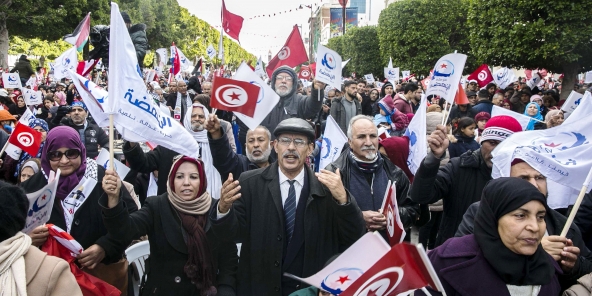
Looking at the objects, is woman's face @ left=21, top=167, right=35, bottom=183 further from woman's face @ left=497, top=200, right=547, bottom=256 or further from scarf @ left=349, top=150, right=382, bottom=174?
woman's face @ left=497, top=200, right=547, bottom=256

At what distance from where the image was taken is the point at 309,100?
663cm

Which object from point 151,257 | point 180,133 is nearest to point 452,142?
point 180,133

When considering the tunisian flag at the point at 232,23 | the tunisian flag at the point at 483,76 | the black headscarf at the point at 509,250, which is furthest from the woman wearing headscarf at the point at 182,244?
the tunisian flag at the point at 483,76

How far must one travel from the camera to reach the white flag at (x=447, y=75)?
4863 mm

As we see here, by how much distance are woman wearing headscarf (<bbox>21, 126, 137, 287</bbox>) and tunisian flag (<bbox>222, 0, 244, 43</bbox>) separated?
6738mm

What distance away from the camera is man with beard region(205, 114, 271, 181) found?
3.98 meters

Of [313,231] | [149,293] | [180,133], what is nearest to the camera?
[313,231]

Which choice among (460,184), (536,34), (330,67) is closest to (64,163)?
(460,184)

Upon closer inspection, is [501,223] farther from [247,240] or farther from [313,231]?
[247,240]

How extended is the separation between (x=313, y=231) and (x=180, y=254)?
2.93 feet

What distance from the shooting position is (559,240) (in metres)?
2.50

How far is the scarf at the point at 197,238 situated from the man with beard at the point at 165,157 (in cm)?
114

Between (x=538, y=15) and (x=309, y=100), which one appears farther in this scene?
(x=538, y=15)

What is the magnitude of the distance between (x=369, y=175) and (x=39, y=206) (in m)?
2.14
